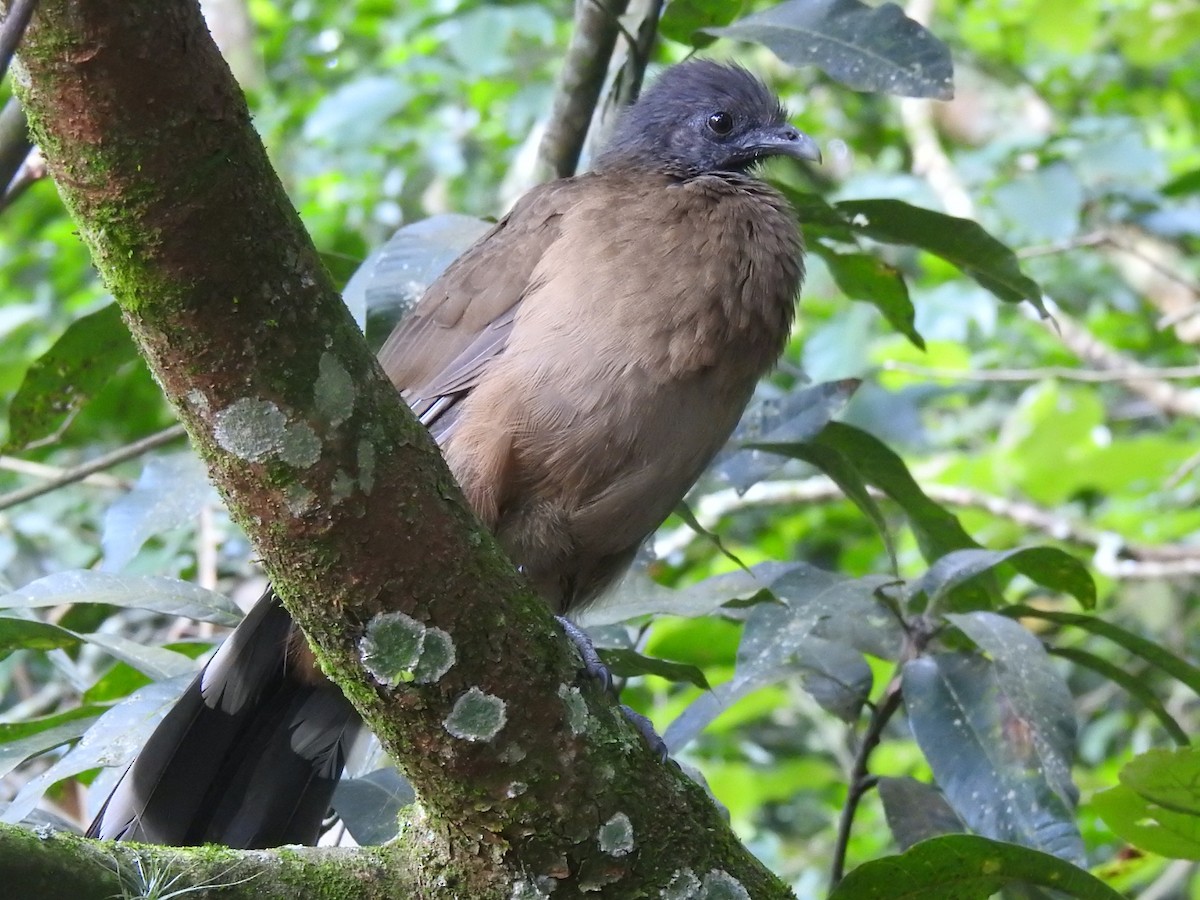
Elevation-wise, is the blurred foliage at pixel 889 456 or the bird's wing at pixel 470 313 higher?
the bird's wing at pixel 470 313

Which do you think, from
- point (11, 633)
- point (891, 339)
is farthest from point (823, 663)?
point (891, 339)

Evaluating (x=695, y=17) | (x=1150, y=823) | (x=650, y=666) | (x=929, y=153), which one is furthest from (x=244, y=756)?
(x=929, y=153)

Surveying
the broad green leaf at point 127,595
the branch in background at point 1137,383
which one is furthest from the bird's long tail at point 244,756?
the branch in background at point 1137,383

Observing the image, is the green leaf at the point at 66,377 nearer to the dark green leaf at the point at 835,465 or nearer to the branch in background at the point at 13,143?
the branch in background at the point at 13,143

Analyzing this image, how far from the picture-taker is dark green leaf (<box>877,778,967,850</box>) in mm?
2863

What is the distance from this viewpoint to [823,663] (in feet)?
9.81

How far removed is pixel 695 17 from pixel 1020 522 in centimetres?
275

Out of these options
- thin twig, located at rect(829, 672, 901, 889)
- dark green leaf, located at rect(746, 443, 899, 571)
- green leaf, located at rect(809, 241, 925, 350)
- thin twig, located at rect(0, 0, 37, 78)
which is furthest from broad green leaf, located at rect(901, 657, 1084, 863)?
thin twig, located at rect(0, 0, 37, 78)

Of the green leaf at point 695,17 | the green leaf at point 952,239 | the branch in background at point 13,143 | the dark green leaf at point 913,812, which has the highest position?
the green leaf at point 695,17

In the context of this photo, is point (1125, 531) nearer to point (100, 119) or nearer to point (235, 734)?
point (235, 734)

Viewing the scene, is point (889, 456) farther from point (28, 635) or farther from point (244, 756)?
point (28, 635)

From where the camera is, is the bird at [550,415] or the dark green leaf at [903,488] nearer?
the bird at [550,415]

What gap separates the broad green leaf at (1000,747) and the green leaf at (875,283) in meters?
0.99

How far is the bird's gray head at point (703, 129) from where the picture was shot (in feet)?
11.5
